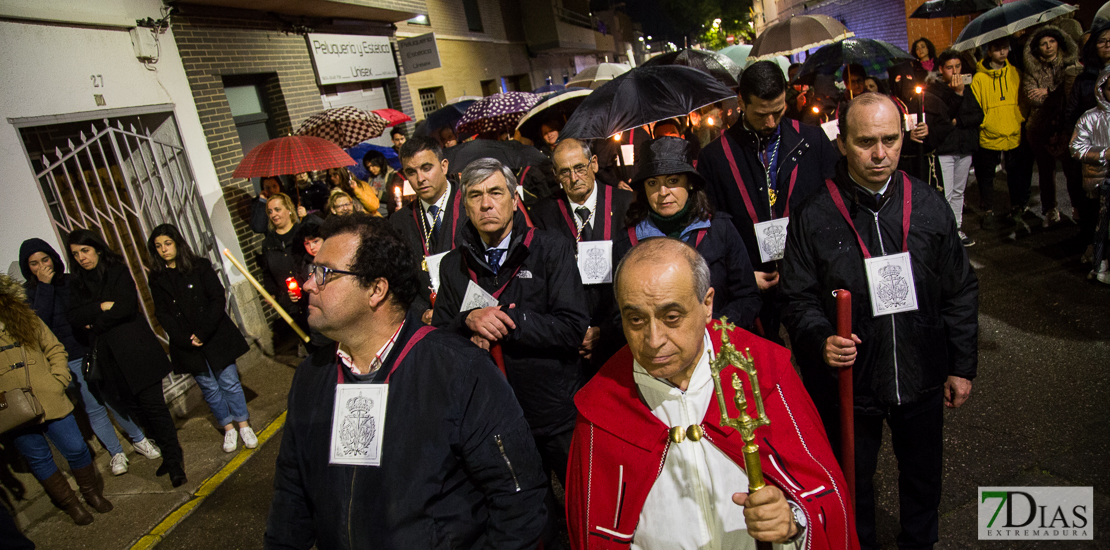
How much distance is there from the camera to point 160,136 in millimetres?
7934

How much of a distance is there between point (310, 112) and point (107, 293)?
6703mm

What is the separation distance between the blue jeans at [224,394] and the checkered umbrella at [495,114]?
5.16 m

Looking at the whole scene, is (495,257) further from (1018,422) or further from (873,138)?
(1018,422)

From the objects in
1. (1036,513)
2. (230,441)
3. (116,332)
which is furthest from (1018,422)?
(116,332)

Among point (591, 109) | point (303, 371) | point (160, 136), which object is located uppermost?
point (160, 136)

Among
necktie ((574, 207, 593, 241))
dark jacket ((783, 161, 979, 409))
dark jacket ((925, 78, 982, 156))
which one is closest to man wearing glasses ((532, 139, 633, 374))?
necktie ((574, 207, 593, 241))

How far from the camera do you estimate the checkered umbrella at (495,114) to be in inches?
372

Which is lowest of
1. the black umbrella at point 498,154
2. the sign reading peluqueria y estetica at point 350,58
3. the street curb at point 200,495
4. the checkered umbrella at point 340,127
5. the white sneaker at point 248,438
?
the street curb at point 200,495

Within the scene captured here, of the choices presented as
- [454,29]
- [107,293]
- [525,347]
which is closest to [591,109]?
[525,347]

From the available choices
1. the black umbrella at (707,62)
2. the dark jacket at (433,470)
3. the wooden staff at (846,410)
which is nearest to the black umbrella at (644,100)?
the wooden staff at (846,410)

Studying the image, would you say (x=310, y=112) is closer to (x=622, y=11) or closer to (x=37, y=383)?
(x=37, y=383)

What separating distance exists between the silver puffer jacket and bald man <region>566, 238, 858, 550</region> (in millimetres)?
5192

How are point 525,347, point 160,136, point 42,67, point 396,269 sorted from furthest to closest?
point 160,136 < point 42,67 < point 525,347 < point 396,269

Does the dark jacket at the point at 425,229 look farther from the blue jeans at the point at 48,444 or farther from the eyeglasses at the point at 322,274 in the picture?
the blue jeans at the point at 48,444
